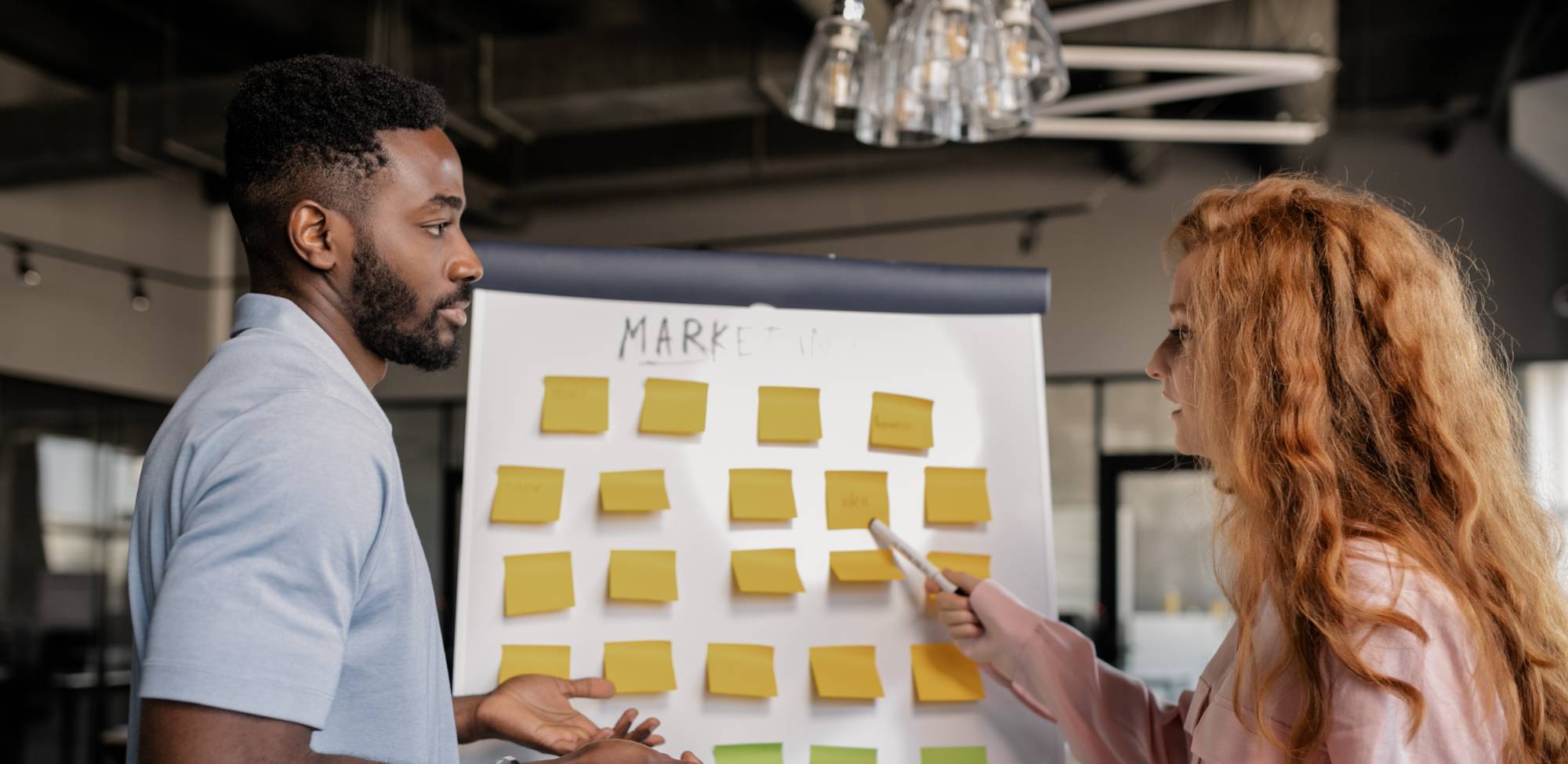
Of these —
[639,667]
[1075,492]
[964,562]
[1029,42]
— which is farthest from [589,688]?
[1075,492]

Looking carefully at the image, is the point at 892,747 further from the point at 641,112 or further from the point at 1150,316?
the point at 1150,316

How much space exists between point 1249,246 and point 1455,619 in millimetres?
446

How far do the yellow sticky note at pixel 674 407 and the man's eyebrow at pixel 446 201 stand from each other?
759 millimetres

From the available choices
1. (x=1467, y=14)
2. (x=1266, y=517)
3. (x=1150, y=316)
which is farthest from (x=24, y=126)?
(x=1467, y=14)

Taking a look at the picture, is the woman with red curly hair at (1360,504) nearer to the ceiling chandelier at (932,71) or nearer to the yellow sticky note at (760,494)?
the yellow sticky note at (760,494)

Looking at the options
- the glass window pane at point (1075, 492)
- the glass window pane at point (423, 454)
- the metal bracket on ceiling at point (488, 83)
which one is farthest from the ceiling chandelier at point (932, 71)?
the glass window pane at point (423, 454)

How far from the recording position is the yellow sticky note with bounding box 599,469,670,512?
193cm

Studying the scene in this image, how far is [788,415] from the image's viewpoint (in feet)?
6.64


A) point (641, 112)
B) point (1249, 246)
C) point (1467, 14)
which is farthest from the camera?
point (1467, 14)

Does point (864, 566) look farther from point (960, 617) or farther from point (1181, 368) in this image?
point (1181, 368)

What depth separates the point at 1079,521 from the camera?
7.43m

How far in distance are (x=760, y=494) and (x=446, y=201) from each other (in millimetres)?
901

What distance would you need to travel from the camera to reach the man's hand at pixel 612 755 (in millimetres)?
1201

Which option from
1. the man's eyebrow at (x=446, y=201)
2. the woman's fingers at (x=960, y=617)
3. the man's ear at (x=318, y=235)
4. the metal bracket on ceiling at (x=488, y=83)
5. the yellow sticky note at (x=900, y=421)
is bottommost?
the woman's fingers at (x=960, y=617)
